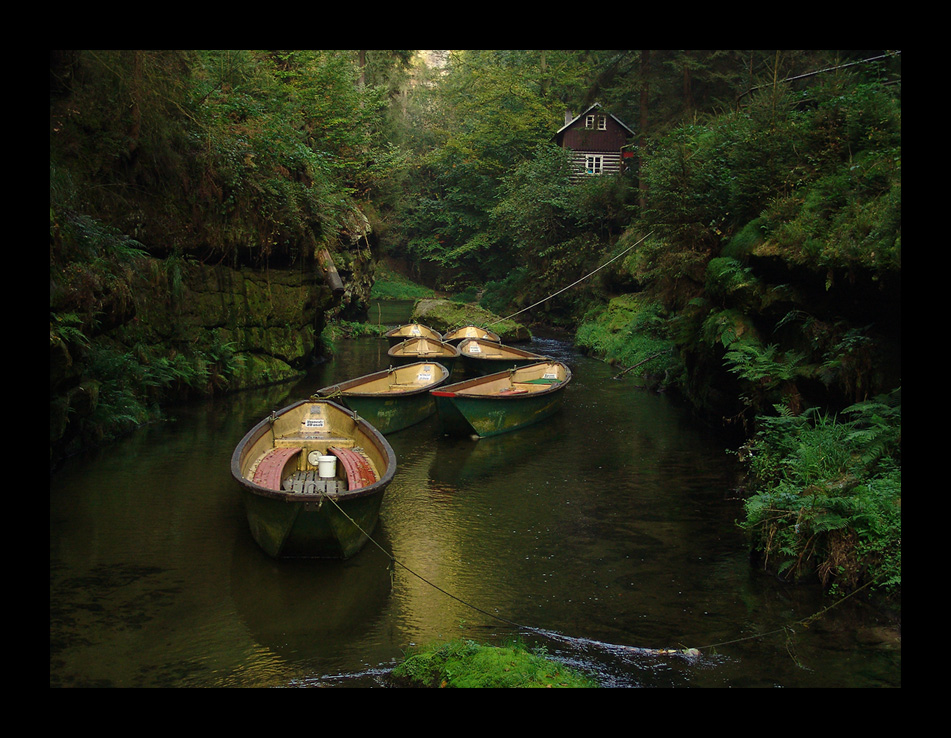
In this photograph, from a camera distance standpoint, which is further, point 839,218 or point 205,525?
point 839,218

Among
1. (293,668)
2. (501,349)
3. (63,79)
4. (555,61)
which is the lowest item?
(293,668)

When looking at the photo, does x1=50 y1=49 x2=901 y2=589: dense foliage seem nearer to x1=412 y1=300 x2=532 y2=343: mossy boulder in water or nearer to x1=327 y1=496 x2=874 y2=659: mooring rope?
x1=327 y1=496 x2=874 y2=659: mooring rope

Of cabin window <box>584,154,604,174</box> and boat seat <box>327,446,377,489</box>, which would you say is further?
cabin window <box>584,154,604,174</box>

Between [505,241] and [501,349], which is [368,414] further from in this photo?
[505,241]

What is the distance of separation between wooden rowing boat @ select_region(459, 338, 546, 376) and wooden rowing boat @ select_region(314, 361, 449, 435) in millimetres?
2644

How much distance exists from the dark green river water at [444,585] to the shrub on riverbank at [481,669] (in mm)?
253

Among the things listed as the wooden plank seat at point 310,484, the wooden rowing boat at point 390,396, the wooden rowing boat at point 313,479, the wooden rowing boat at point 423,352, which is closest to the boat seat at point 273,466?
the wooden rowing boat at point 313,479

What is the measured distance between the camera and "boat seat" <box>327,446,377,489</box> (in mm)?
9016

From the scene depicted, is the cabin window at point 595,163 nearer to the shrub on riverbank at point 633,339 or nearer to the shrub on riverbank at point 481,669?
the shrub on riverbank at point 633,339

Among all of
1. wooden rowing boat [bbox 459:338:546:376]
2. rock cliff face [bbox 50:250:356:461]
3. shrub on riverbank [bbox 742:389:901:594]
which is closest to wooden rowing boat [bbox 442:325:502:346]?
wooden rowing boat [bbox 459:338:546:376]

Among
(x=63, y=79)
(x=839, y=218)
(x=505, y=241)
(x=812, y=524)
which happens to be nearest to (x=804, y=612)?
(x=812, y=524)

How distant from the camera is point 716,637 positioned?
6.51 metres

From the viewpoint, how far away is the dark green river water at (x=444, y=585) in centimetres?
603

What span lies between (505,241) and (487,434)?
96.0 feet
